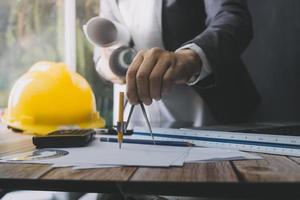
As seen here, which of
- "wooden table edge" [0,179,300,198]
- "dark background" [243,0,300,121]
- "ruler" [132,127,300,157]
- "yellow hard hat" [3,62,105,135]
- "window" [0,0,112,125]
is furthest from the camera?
"window" [0,0,112,125]

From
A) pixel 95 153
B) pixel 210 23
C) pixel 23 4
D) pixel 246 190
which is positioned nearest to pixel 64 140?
pixel 95 153

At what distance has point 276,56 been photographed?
0.71 metres

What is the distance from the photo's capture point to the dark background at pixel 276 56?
0.70 metres

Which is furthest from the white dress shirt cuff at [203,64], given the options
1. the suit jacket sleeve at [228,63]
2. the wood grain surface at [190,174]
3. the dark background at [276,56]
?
the wood grain surface at [190,174]

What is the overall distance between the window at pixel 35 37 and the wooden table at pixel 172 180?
0.63m

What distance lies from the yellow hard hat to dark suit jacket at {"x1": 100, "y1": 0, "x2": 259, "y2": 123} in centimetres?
27

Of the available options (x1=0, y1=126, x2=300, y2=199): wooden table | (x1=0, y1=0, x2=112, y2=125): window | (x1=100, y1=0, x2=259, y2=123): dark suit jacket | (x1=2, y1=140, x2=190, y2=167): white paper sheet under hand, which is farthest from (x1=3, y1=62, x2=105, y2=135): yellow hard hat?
(x1=0, y1=126, x2=300, y2=199): wooden table

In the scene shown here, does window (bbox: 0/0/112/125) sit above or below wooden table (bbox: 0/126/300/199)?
above

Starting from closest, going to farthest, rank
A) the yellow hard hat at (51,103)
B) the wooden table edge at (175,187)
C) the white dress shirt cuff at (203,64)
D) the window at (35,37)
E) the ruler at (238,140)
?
the wooden table edge at (175,187), the ruler at (238,140), the white dress shirt cuff at (203,64), the yellow hard hat at (51,103), the window at (35,37)

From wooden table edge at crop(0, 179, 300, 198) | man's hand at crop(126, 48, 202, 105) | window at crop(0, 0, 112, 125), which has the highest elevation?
window at crop(0, 0, 112, 125)

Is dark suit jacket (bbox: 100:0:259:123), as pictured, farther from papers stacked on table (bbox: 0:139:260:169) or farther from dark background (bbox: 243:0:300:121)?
papers stacked on table (bbox: 0:139:260:169)

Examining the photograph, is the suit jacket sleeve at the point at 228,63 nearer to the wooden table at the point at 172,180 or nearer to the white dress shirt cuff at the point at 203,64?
the white dress shirt cuff at the point at 203,64

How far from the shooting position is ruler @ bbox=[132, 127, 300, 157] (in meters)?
0.42

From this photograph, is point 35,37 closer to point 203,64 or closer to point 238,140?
point 203,64
